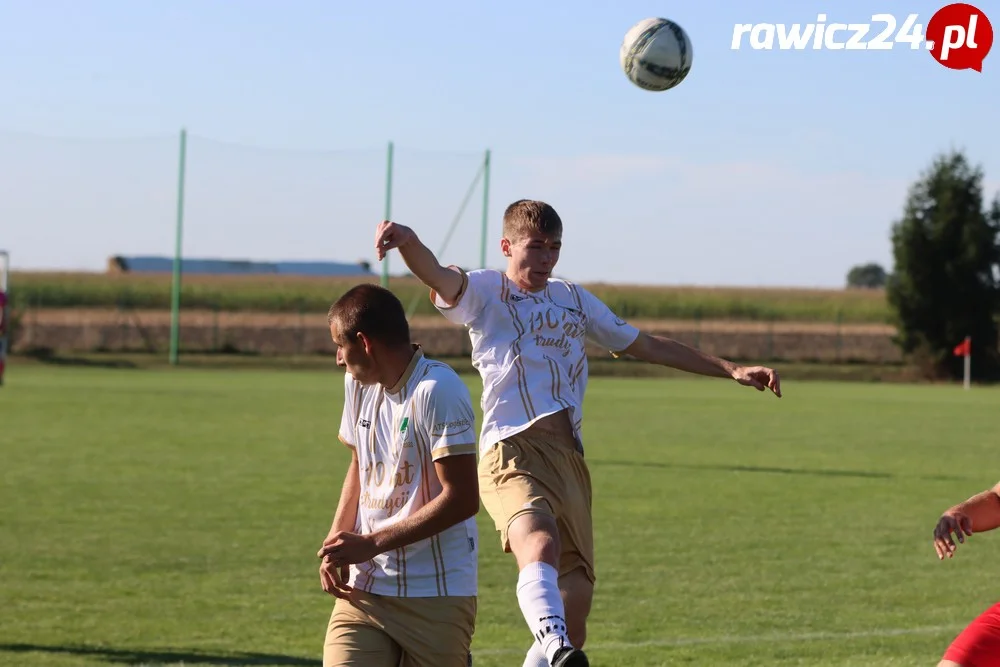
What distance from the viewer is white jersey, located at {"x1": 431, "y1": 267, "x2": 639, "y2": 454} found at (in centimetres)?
615

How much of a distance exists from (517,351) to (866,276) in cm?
14671

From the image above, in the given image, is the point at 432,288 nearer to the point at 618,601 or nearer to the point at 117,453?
the point at 618,601

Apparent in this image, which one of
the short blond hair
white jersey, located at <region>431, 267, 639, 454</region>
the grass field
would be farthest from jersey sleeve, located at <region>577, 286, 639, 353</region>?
the grass field

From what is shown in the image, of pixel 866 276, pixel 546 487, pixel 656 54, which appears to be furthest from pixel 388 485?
pixel 866 276

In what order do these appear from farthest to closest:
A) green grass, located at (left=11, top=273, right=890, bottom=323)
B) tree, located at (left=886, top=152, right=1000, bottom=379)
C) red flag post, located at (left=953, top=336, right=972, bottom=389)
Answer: tree, located at (left=886, top=152, right=1000, bottom=379) → green grass, located at (left=11, top=273, right=890, bottom=323) → red flag post, located at (left=953, top=336, right=972, bottom=389)

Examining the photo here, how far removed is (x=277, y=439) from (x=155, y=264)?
183 ft

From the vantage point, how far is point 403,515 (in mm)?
4531

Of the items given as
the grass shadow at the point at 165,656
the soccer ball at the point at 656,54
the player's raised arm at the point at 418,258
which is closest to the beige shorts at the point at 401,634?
the player's raised arm at the point at 418,258

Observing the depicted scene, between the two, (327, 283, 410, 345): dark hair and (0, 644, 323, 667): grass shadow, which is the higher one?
(327, 283, 410, 345): dark hair

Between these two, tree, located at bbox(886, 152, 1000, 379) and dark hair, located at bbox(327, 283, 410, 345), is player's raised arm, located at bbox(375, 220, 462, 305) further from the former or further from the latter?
tree, located at bbox(886, 152, 1000, 379)

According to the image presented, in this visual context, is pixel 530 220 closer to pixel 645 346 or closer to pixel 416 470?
pixel 645 346

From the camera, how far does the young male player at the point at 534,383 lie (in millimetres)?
5977

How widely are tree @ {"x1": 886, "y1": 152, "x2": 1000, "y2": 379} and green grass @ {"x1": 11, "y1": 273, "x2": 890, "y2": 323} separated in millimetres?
1755

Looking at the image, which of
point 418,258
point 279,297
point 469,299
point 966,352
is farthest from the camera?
point 279,297
